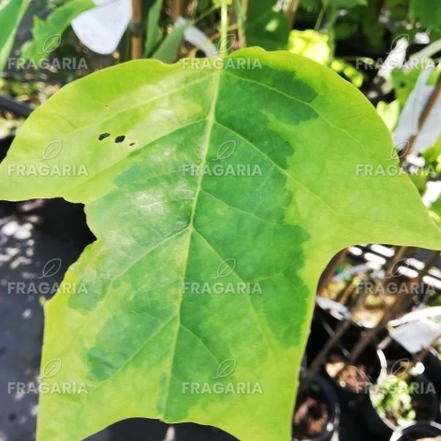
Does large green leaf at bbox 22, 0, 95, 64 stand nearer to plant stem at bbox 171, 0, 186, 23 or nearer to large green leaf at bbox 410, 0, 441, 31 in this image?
plant stem at bbox 171, 0, 186, 23

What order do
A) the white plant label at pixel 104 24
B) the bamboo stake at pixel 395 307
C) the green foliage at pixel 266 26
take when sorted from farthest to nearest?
the bamboo stake at pixel 395 307 < the green foliage at pixel 266 26 < the white plant label at pixel 104 24

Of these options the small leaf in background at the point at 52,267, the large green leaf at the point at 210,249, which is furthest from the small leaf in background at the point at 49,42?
the small leaf in background at the point at 52,267

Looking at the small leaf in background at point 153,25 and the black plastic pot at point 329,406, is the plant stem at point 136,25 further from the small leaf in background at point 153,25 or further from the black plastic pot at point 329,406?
the black plastic pot at point 329,406

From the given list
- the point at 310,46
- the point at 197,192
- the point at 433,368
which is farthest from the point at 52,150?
the point at 433,368

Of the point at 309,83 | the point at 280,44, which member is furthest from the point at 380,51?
the point at 309,83

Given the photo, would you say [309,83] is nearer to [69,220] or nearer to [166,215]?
[166,215]
